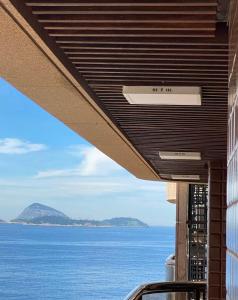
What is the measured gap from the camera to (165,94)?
14.8 feet

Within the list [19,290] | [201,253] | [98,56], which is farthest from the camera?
[19,290]

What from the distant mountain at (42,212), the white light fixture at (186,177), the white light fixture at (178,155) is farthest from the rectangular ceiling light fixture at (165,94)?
the distant mountain at (42,212)

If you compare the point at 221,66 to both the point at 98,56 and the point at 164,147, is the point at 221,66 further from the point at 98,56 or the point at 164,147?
the point at 164,147

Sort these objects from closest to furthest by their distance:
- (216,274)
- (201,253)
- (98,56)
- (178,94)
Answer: (98,56) < (178,94) < (216,274) < (201,253)

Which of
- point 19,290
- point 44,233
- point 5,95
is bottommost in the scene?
point 19,290

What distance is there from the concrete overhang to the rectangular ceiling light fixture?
1.16ft

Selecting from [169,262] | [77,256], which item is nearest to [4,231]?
[77,256]

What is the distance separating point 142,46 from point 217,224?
555 centimetres

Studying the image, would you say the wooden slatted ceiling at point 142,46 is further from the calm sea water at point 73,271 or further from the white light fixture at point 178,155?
the calm sea water at point 73,271

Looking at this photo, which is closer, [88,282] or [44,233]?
[88,282]

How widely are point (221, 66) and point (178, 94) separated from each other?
0.45 metres

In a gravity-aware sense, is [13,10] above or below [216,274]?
above

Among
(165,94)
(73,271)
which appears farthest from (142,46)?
(73,271)

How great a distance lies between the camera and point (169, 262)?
55.9 feet
